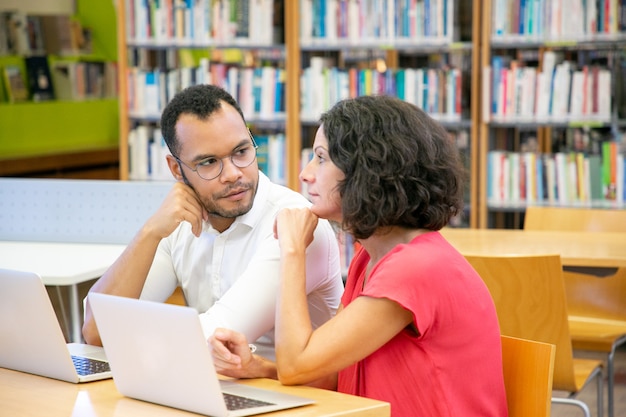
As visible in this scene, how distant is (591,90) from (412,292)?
3436mm

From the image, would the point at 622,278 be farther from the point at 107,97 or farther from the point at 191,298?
the point at 107,97

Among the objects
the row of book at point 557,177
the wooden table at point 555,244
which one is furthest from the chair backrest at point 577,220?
the row of book at point 557,177

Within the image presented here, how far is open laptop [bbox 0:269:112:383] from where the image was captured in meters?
1.76

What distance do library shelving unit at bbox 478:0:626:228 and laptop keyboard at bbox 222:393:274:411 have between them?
3.54 metres

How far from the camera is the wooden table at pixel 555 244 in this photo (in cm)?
315

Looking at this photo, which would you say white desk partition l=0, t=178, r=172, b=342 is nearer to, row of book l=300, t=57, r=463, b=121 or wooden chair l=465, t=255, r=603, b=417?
wooden chair l=465, t=255, r=603, b=417

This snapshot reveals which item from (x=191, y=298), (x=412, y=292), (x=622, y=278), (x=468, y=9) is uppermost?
(x=468, y=9)

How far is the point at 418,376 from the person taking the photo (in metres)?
1.74

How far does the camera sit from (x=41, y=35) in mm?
8016

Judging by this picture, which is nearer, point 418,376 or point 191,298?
point 418,376

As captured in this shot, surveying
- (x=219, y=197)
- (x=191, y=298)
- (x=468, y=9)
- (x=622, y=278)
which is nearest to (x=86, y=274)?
(x=191, y=298)

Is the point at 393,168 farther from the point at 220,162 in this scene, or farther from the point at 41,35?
the point at 41,35

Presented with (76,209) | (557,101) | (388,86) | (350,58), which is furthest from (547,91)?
(76,209)

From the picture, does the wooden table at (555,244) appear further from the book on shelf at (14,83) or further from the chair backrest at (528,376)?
the book on shelf at (14,83)
